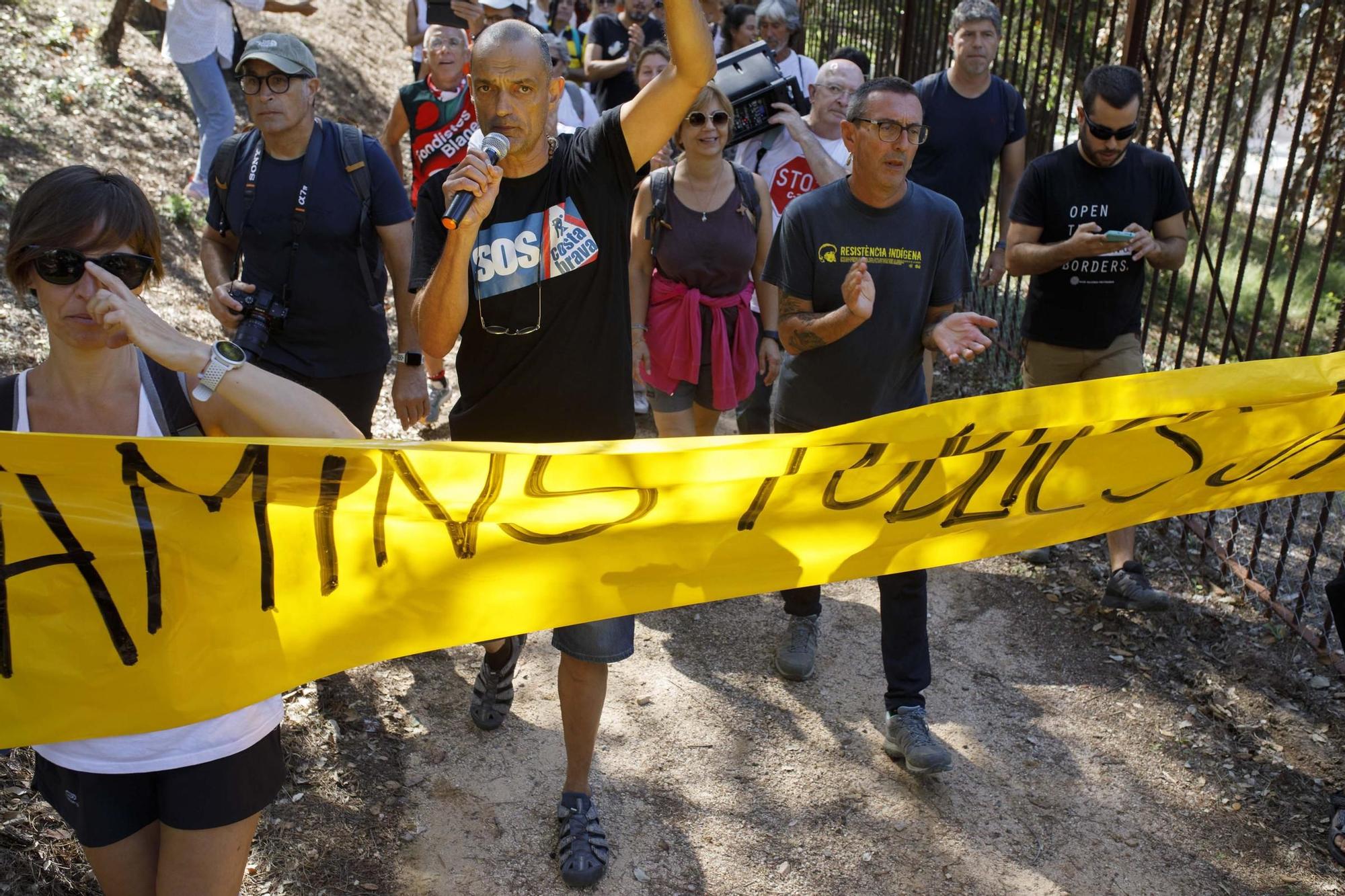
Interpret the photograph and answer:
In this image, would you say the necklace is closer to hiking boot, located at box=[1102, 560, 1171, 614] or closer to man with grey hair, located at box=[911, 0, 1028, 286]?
man with grey hair, located at box=[911, 0, 1028, 286]

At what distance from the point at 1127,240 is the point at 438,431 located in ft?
12.6

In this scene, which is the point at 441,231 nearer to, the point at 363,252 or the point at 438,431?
the point at 363,252

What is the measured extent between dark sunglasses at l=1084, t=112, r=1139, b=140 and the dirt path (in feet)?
6.76

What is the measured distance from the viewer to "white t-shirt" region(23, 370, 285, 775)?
228 centimetres

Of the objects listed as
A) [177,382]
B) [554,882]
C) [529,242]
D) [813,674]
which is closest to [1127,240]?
[813,674]

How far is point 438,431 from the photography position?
21.7ft

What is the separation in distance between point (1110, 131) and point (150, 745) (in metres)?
4.17

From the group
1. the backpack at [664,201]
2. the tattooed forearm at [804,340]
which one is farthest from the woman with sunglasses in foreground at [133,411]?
the backpack at [664,201]

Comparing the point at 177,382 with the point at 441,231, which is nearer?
the point at 177,382

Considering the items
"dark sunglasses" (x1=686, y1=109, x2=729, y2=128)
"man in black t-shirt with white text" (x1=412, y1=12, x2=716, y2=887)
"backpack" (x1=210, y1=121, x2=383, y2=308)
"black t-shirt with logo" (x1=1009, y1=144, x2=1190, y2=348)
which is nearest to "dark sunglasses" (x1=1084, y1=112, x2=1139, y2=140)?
"black t-shirt with logo" (x1=1009, y1=144, x2=1190, y2=348)

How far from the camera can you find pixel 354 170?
158 inches

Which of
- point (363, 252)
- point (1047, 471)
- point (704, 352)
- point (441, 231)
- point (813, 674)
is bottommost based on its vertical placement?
point (813, 674)

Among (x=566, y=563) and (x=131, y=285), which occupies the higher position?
(x=131, y=285)

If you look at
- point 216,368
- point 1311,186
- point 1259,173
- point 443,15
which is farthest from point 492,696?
point 443,15
